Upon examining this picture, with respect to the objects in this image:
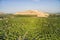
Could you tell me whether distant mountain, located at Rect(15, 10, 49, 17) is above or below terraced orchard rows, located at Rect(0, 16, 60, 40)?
above

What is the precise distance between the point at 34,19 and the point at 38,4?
18 centimetres

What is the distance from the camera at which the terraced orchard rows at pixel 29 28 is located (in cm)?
157

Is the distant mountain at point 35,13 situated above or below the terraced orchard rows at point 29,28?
above

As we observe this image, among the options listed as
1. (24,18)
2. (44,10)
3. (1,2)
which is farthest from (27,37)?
(1,2)

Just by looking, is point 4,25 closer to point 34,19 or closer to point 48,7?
point 34,19

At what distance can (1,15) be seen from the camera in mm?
1636

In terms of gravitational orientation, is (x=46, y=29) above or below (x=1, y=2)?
below

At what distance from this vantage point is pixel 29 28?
5.22 feet

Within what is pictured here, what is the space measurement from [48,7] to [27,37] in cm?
44

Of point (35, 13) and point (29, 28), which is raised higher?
point (35, 13)

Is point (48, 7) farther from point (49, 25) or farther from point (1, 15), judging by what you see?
point (1, 15)

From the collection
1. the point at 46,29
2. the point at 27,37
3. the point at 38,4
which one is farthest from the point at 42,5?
the point at 27,37

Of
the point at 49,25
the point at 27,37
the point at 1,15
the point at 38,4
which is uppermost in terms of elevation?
the point at 38,4

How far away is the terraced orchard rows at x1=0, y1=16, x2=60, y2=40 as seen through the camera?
157 centimetres
